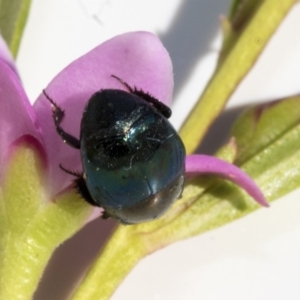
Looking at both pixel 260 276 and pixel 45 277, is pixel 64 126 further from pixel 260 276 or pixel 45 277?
pixel 260 276

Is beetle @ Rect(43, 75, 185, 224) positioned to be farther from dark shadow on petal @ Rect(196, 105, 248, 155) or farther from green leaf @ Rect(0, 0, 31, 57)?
dark shadow on petal @ Rect(196, 105, 248, 155)

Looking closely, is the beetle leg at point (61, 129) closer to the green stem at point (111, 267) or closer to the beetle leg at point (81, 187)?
the beetle leg at point (81, 187)

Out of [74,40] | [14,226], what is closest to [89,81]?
[14,226]

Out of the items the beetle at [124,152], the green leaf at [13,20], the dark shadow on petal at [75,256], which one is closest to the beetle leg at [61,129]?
the beetle at [124,152]

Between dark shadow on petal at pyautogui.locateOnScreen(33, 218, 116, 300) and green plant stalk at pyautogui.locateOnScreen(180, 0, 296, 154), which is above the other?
green plant stalk at pyautogui.locateOnScreen(180, 0, 296, 154)

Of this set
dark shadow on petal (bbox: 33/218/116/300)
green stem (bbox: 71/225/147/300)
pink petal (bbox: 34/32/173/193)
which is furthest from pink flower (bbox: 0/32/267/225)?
dark shadow on petal (bbox: 33/218/116/300)
